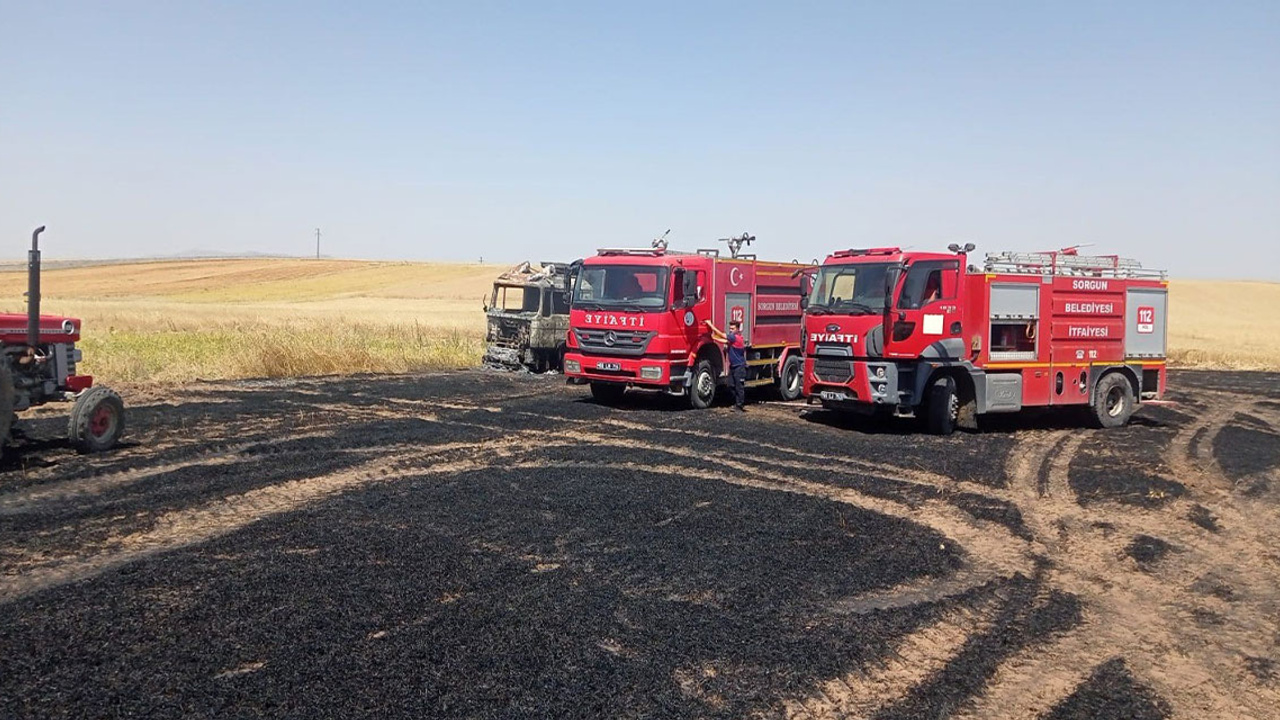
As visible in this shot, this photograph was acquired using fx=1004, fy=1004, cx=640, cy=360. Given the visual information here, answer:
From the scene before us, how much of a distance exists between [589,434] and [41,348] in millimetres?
7374

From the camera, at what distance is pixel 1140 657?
6.39m

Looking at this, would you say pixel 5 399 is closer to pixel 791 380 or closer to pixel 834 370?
pixel 834 370

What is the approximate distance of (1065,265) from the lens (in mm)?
17469

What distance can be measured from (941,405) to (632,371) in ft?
17.9

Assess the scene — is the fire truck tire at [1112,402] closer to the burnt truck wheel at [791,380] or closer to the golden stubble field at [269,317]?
the burnt truck wheel at [791,380]

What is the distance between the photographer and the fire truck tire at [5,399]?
11000 millimetres

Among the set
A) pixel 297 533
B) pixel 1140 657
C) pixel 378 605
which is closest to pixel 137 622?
pixel 378 605

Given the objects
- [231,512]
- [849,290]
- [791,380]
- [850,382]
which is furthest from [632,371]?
[231,512]

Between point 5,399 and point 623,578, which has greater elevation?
point 5,399

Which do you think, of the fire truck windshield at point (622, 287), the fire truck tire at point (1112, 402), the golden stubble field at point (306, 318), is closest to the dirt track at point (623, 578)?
the fire truck tire at point (1112, 402)

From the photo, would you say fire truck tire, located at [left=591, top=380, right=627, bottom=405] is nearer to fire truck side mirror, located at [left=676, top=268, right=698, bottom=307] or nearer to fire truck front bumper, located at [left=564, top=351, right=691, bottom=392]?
fire truck front bumper, located at [left=564, top=351, right=691, bottom=392]

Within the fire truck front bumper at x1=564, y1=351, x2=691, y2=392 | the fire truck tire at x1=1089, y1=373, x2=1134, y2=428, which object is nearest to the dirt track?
the fire truck tire at x1=1089, y1=373, x2=1134, y2=428

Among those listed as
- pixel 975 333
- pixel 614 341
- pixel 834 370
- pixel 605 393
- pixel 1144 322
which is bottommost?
pixel 605 393

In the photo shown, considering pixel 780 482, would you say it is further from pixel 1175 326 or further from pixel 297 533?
pixel 1175 326
